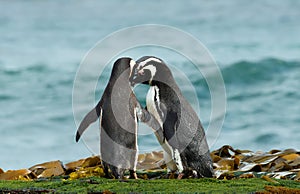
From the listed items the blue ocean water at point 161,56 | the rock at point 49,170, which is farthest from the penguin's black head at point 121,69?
the blue ocean water at point 161,56

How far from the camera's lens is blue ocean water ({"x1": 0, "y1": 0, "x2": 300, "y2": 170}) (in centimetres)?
1100

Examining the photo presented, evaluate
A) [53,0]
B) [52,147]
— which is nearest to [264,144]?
[52,147]

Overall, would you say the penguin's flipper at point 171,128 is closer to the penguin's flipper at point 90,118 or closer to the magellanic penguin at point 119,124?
the magellanic penguin at point 119,124

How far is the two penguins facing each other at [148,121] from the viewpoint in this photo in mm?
5195

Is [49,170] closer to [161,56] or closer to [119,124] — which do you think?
[119,124]

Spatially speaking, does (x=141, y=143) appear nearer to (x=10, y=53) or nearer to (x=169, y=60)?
(x=169, y=60)

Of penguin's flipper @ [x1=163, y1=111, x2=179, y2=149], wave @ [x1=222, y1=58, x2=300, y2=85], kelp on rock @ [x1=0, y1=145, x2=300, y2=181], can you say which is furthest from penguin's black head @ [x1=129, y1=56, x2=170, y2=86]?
wave @ [x1=222, y1=58, x2=300, y2=85]

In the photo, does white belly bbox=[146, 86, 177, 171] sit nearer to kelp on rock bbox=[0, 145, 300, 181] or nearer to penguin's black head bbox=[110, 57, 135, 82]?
kelp on rock bbox=[0, 145, 300, 181]

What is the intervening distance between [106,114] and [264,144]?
577 cm

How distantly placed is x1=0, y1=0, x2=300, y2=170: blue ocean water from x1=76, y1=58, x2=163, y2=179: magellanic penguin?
155cm

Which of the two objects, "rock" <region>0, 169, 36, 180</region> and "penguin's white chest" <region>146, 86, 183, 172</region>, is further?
"rock" <region>0, 169, 36, 180</region>

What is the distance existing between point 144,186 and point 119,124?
24.9 inches

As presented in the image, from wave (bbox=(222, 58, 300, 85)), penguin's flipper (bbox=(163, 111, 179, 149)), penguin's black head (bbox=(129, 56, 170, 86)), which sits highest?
wave (bbox=(222, 58, 300, 85))

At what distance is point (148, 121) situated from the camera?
527 centimetres
